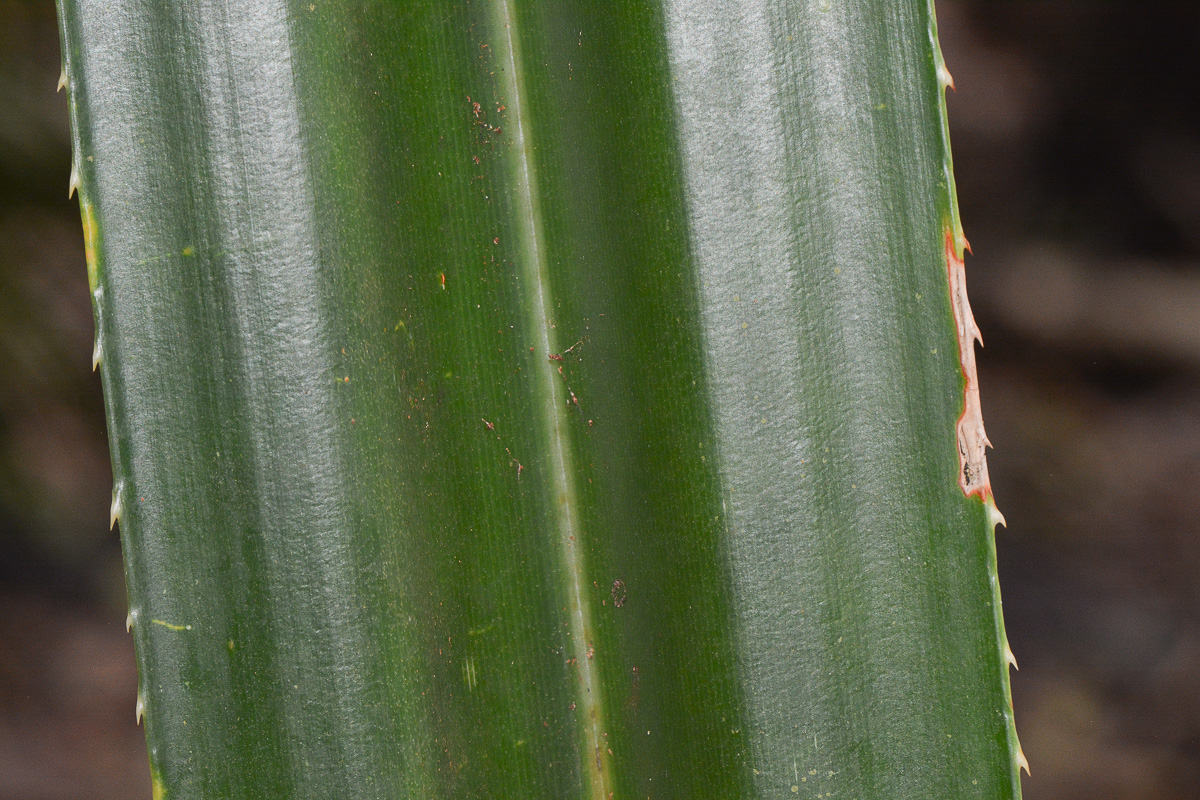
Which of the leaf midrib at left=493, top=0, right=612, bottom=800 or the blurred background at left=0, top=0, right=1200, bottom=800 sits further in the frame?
the blurred background at left=0, top=0, right=1200, bottom=800

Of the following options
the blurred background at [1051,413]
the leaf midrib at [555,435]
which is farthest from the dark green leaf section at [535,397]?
the blurred background at [1051,413]

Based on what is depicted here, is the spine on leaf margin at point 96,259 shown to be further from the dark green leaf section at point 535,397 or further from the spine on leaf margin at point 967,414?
the spine on leaf margin at point 967,414

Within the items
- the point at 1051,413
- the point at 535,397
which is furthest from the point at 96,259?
the point at 1051,413

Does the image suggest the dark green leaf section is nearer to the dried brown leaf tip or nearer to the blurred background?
the dried brown leaf tip

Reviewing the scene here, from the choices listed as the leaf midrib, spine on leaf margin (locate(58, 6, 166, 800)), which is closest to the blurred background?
spine on leaf margin (locate(58, 6, 166, 800))

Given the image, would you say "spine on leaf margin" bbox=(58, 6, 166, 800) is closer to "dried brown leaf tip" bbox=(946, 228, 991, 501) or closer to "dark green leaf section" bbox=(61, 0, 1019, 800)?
"dark green leaf section" bbox=(61, 0, 1019, 800)

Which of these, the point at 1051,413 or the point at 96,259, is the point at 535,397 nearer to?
the point at 96,259

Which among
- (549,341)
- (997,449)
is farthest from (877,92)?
(997,449)
